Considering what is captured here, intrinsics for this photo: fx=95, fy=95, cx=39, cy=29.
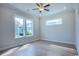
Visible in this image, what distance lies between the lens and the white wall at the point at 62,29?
2.04 metres

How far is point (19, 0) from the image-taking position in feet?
6.81

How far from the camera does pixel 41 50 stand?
2102 millimetres

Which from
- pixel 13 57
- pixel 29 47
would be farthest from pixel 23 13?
pixel 13 57

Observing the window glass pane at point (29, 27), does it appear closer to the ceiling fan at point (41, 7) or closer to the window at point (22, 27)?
the window at point (22, 27)

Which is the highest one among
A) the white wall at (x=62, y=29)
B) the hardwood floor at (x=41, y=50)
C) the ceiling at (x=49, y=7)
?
the ceiling at (x=49, y=7)

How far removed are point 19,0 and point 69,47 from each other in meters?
A: 1.48

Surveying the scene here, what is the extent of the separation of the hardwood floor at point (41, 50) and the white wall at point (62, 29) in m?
0.17

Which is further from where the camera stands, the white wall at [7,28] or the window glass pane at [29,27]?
the window glass pane at [29,27]

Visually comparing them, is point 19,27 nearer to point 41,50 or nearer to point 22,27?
point 22,27

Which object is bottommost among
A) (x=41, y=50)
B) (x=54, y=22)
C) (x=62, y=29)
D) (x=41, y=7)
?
(x=41, y=50)

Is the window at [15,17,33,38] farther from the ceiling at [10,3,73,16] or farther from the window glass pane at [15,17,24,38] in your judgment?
the ceiling at [10,3,73,16]

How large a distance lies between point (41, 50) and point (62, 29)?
25.8 inches

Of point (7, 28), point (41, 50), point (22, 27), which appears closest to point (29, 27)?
point (22, 27)

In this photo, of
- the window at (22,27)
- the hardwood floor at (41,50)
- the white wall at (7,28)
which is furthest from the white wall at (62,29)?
the white wall at (7,28)
